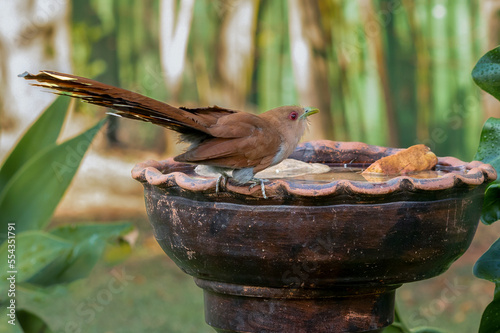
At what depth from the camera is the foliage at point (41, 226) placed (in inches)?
85.0

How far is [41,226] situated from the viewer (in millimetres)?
2588

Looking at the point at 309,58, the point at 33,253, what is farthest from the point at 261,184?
the point at 309,58

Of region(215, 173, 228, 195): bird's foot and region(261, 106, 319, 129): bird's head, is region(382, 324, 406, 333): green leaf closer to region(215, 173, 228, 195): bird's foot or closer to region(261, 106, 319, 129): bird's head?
region(261, 106, 319, 129): bird's head

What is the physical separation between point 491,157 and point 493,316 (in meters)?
0.59

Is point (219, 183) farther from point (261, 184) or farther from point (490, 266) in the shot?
point (490, 266)

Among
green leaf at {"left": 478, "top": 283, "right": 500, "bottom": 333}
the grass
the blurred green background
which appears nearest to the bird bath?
green leaf at {"left": 478, "top": 283, "right": 500, "bottom": 333}

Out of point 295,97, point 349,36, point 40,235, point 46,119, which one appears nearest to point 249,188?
point 40,235

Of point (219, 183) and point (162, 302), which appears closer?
point (219, 183)

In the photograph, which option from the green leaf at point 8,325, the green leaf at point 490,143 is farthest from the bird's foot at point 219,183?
the green leaf at point 490,143

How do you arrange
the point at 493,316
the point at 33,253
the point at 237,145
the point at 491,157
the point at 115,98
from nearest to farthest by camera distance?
1. the point at 115,98
2. the point at 237,145
3. the point at 33,253
4. the point at 493,316
5. the point at 491,157

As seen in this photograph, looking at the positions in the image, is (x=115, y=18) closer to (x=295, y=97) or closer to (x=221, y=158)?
(x=295, y=97)

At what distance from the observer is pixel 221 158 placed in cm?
182

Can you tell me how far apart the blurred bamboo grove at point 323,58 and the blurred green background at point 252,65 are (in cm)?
1

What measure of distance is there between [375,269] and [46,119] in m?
1.72
